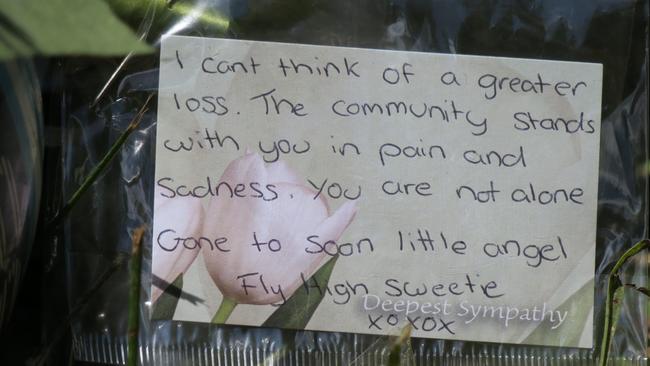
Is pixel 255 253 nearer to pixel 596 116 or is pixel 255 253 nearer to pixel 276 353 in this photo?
pixel 276 353

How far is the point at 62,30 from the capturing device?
1.02 feet

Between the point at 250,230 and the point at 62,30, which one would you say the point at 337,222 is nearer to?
the point at 250,230

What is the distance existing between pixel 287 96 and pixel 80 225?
0.38 feet

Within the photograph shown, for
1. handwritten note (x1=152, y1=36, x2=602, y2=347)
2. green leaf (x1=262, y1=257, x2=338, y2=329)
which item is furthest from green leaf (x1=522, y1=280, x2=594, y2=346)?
green leaf (x1=262, y1=257, x2=338, y2=329)

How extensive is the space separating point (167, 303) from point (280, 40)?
136 millimetres

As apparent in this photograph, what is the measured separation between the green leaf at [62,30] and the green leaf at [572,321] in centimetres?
23

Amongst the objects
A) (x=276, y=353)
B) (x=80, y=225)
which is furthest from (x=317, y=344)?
(x=80, y=225)

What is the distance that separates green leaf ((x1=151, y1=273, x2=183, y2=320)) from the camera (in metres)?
0.35

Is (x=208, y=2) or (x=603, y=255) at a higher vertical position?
(x=208, y=2)

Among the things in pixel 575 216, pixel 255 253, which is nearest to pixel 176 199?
pixel 255 253

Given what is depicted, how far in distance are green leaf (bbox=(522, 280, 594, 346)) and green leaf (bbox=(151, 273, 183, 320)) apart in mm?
168

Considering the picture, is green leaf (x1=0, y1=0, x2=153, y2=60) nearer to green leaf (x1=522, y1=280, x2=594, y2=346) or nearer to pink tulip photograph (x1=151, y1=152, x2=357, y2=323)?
pink tulip photograph (x1=151, y1=152, x2=357, y2=323)

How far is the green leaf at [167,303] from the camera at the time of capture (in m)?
0.35

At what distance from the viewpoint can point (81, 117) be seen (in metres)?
0.35
